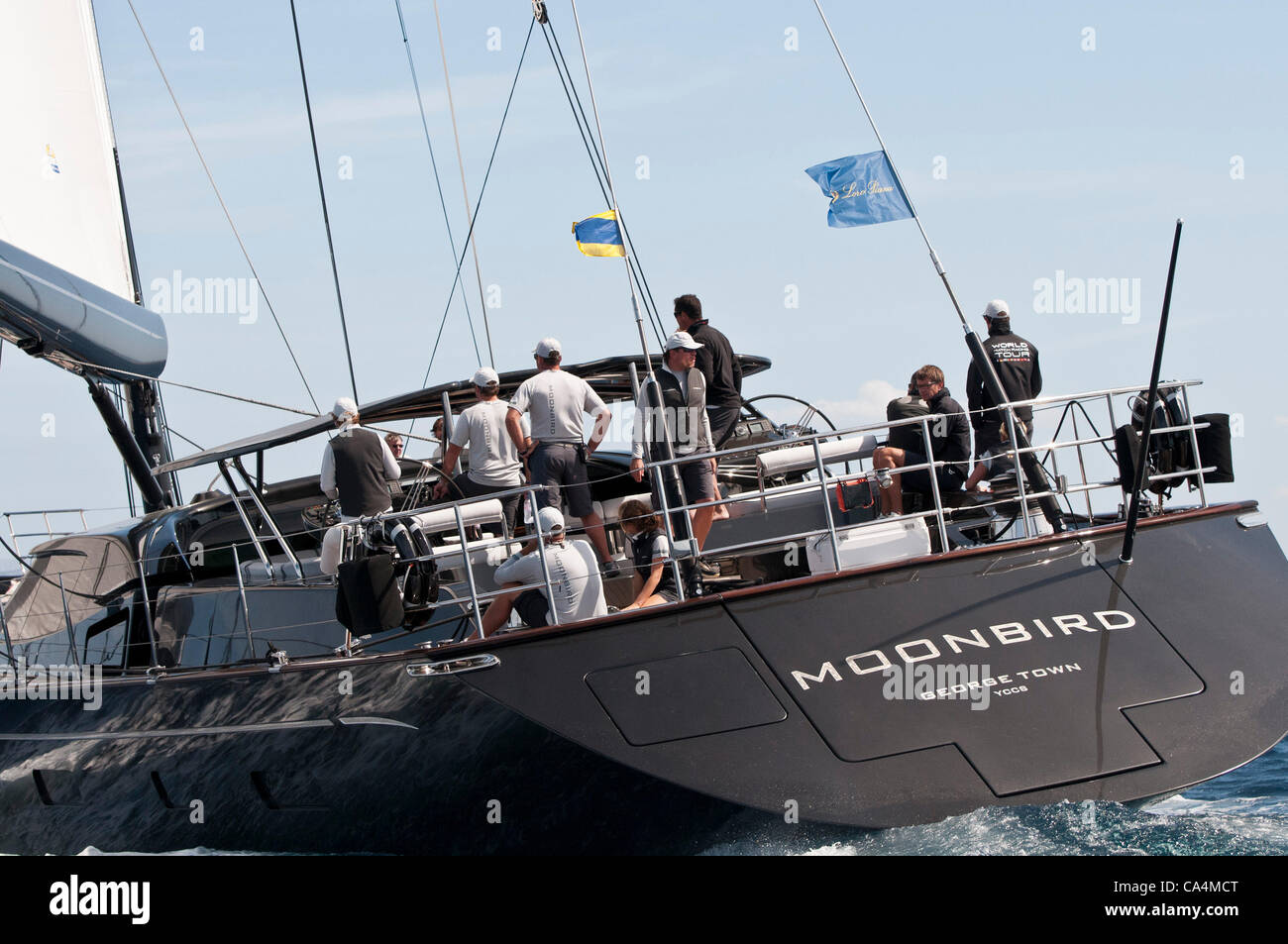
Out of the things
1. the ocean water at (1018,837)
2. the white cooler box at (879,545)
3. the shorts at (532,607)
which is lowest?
the ocean water at (1018,837)

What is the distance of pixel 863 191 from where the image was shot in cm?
898

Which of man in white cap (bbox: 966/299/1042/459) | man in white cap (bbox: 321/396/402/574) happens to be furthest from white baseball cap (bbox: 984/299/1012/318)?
man in white cap (bbox: 321/396/402/574)

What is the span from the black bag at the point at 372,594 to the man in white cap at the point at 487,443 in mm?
1657

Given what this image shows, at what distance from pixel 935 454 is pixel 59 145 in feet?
29.9

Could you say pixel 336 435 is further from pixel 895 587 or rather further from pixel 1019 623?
pixel 1019 623

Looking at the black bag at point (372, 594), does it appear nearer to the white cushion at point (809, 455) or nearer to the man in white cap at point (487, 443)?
the man in white cap at point (487, 443)

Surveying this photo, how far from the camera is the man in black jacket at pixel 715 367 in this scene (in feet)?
29.4

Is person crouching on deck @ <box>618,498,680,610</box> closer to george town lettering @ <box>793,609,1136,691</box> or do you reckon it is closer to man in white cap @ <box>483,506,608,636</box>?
man in white cap @ <box>483,506,608,636</box>

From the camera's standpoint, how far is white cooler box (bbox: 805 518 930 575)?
7453mm

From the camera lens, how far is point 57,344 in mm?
10719

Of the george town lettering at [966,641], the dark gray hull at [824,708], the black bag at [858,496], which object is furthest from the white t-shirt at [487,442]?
the george town lettering at [966,641]

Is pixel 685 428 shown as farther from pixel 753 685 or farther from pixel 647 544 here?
pixel 753 685
